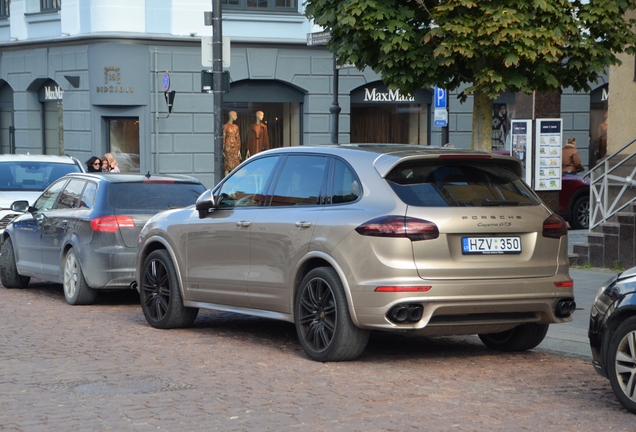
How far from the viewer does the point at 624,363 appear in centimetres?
676

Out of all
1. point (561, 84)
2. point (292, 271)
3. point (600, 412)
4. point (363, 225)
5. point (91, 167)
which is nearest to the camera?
point (600, 412)

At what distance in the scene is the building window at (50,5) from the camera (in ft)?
94.8

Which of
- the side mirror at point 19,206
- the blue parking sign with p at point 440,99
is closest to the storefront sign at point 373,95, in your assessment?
the blue parking sign with p at point 440,99

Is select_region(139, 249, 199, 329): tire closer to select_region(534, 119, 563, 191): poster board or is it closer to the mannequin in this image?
select_region(534, 119, 563, 191): poster board

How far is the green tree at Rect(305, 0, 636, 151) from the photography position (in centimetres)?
1157

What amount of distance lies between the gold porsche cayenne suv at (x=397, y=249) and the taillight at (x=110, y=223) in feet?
9.14

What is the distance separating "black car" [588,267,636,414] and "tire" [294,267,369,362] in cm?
187

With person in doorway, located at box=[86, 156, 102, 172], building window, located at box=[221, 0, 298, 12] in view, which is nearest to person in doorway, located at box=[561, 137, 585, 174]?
building window, located at box=[221, 0, 298, 12]

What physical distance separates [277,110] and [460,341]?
19962 millimetres

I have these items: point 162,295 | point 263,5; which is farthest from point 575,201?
point 162,295

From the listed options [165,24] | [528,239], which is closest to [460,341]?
[528,239]

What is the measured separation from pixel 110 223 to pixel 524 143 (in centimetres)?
754

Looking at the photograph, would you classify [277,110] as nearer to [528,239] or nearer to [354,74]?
[354,74]

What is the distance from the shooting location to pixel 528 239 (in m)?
8.35
